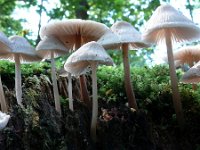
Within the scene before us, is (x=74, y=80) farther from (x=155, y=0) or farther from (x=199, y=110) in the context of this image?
(x=155, y=0)

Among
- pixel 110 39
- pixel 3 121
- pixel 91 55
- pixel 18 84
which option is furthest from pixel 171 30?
pixel 3 121

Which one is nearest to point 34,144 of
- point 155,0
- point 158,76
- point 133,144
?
point 133,144

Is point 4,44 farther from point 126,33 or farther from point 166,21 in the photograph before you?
point 166,21

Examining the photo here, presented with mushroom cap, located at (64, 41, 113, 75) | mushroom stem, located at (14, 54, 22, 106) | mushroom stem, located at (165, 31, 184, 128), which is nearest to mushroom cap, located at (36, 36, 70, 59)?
mushroom stem, located at (14, 54, 22, 106)

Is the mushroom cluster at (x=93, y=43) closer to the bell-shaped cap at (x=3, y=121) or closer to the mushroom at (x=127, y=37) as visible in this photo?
the mushroom at (x=127, y=37)

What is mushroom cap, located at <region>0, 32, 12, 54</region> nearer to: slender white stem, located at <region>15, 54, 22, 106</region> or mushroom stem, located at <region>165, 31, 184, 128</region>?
slender white stem, located at <region>15, 54, 22, 106</region>
